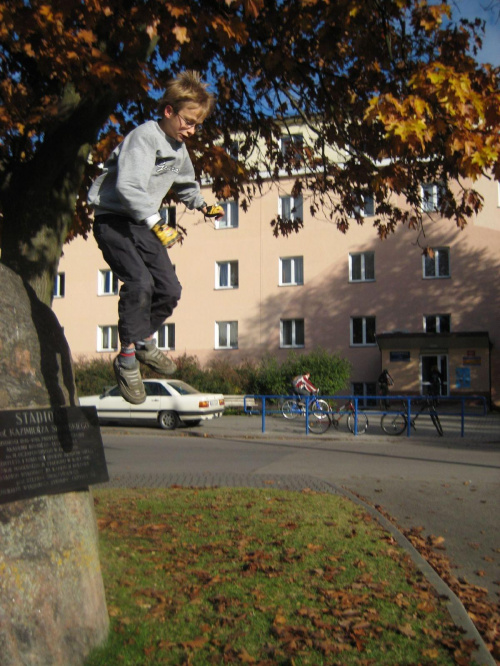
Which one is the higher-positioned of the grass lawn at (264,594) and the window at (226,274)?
A: the window at (226,274)

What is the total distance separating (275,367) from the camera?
30.5 meters

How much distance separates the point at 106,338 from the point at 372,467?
27223 millimetres

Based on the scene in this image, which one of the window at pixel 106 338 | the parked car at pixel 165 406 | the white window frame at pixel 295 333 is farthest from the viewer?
the window at pixel 106 338

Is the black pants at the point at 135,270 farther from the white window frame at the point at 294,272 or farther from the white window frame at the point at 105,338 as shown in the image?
the white window frame at the point at 105,338

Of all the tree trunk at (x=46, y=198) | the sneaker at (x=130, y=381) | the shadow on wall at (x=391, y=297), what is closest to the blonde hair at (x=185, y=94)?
the sneaker at (x=130, y=381)

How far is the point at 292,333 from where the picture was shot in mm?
33688

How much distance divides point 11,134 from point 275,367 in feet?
77.1

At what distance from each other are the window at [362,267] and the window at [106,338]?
13.7 m

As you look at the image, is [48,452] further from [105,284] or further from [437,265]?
[105,284]

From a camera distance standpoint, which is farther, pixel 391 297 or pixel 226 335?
pixel 226 335

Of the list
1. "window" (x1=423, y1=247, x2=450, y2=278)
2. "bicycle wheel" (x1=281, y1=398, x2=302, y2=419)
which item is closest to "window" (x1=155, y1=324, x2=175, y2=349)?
"window" (x1=423, y1=247, x2=450, y2=278)

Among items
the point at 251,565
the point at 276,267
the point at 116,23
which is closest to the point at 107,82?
the point at 116,23

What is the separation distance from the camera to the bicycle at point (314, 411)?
19141 mm

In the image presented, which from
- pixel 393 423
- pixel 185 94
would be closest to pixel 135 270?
pixel 185 94
